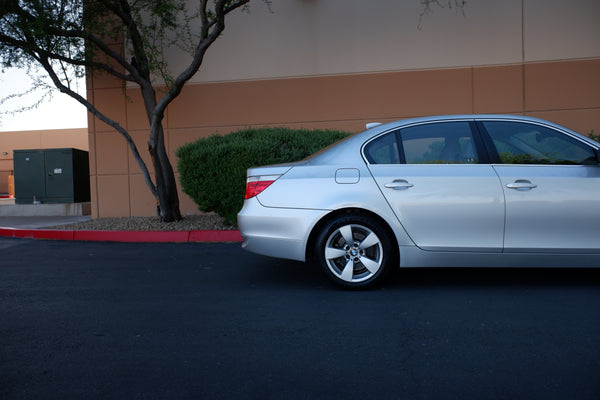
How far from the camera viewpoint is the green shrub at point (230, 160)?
783cm

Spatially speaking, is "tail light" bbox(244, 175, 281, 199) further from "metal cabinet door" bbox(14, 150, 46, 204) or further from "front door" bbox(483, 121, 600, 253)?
"metal cabinet door" bbox(14, 150, 46, 204)

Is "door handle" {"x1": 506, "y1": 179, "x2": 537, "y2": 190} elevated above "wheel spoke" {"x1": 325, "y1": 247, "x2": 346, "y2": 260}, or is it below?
above

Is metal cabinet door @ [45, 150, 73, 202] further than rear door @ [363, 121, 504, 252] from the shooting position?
Yes

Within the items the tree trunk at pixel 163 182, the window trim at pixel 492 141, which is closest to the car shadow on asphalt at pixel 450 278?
the window trim at pixel 492 141

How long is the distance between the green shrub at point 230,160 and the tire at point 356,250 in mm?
3586

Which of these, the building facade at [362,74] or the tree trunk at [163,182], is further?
the building facade at [362,74]

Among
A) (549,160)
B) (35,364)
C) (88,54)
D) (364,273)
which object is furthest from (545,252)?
(88,54)

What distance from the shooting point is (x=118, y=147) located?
1150cm

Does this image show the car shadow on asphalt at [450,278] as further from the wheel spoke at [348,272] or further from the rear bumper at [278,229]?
the rear bumper at [278,229]

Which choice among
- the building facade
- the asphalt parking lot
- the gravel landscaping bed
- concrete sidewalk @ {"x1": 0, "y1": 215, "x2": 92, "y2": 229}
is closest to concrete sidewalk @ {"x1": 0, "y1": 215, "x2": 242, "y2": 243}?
the gravel landscaping bed

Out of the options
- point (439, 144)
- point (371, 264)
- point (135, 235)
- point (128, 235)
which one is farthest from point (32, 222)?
point (439, 144)

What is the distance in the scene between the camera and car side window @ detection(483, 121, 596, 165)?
4430 millimetres

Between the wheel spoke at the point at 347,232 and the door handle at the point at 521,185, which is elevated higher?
the door handle at the point at 521,185

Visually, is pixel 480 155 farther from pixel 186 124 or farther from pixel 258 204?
pixel 186 124
